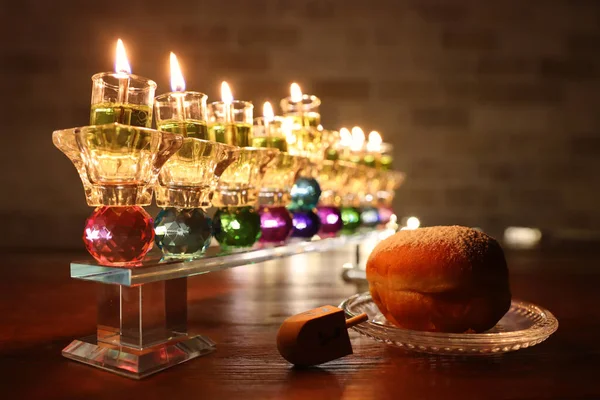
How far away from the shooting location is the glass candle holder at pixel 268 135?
74cm

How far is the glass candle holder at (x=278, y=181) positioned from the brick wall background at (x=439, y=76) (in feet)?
5.21

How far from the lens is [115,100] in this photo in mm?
476

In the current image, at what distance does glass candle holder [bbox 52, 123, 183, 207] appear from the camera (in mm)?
440

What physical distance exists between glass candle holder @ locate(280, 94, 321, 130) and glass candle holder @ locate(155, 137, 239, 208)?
1.19 feet

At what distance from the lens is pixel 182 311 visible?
521mm

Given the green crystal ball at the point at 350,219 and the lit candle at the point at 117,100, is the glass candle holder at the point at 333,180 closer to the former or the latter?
the green crystal ball at the point at 350,219

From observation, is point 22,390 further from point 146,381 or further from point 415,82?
point 415,82

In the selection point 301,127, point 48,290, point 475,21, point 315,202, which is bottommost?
point 48,290

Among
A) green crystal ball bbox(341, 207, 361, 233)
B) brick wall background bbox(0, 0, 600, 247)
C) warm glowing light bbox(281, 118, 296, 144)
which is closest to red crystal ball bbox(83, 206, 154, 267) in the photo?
warm glowing light bbox(281, 118, 296, 144)

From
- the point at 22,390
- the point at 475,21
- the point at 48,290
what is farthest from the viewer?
the point at 475,21

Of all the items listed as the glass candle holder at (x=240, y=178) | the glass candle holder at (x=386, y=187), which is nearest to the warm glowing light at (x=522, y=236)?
the glass candle holder at (x=386, y=187)

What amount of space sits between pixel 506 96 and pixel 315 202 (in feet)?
6.02

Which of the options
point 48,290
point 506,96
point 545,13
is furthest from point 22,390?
point 545,13

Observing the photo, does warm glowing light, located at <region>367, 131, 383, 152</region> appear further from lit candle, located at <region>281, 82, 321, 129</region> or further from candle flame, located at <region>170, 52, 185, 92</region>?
candle flame, located at <region>170, 52, 185, 92</region>
